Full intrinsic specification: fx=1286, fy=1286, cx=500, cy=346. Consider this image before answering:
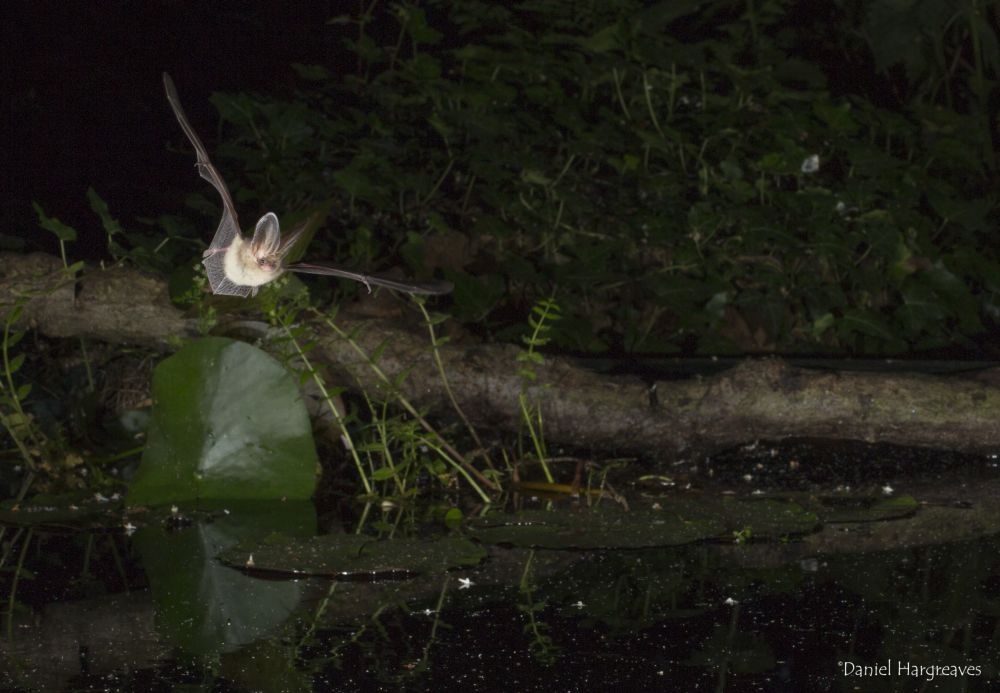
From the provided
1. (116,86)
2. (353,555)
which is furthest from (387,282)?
(116,86)

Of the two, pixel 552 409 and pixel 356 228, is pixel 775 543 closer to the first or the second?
pixel 552 409

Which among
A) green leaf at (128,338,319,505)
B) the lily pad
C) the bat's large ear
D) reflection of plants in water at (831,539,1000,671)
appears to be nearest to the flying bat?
the bat's large ear

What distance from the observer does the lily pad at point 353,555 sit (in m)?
2.11

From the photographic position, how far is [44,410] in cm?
302

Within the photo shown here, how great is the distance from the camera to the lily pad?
2107mm

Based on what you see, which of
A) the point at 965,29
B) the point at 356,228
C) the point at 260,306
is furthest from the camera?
the point at 965,29

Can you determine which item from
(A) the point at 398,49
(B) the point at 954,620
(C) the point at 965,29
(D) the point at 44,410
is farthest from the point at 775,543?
(C) the point at 965,29

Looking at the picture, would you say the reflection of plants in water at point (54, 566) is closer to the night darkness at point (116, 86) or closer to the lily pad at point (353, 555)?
the lily pad at point (353, 555)

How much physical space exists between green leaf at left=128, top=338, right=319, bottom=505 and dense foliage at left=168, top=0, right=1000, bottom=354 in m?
0.97

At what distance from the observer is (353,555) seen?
2176mm

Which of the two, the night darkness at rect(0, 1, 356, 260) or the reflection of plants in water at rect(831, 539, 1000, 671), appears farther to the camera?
the night darkness at rect(0, 1, 356, 260)

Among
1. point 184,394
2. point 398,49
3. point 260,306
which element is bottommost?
point 184,394

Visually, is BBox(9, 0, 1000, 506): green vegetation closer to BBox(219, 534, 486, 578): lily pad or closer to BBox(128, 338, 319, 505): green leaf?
BBox(128, 338, 319, 505): green leaf

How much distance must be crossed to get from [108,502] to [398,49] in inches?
94.8
